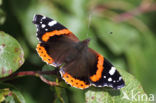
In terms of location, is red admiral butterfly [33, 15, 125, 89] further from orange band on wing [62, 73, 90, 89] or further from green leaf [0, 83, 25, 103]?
green leaf [0, 83, 25, 103]

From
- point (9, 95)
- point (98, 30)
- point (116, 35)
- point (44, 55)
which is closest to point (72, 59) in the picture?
point (44, 55)

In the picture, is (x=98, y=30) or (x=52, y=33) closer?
(x=52, y=33)

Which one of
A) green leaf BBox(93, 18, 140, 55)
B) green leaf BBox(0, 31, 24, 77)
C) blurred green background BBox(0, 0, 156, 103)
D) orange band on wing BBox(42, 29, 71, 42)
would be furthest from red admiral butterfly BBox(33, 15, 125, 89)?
green leaf BBox(93, 18, 140, 55)

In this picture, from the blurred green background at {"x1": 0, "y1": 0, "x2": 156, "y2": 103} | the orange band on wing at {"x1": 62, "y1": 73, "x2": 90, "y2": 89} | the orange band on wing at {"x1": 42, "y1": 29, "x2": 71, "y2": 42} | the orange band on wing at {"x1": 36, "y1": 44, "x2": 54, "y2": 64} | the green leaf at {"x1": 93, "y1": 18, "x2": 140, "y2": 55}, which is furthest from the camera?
the green leaf at {"x1": 93, "y1": 18, "x2": 140, "y2": 55}

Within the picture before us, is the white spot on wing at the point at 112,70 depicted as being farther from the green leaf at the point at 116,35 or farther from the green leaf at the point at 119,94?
the green leaf at the point at 116,35

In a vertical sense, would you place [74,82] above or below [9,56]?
below

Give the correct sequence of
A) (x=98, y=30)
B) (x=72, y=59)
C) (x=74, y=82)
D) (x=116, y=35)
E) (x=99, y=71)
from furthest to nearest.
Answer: (x=116, y=35), (x=98, y=30), (x=72, y=59), (x=99, y=71), (x=74, y=82)

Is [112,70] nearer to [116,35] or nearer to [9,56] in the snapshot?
[9,56]

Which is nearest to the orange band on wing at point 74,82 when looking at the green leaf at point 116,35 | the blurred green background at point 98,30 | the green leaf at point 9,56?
the green leaf at point 9,56

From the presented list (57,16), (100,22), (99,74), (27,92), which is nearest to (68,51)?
(99,74)
